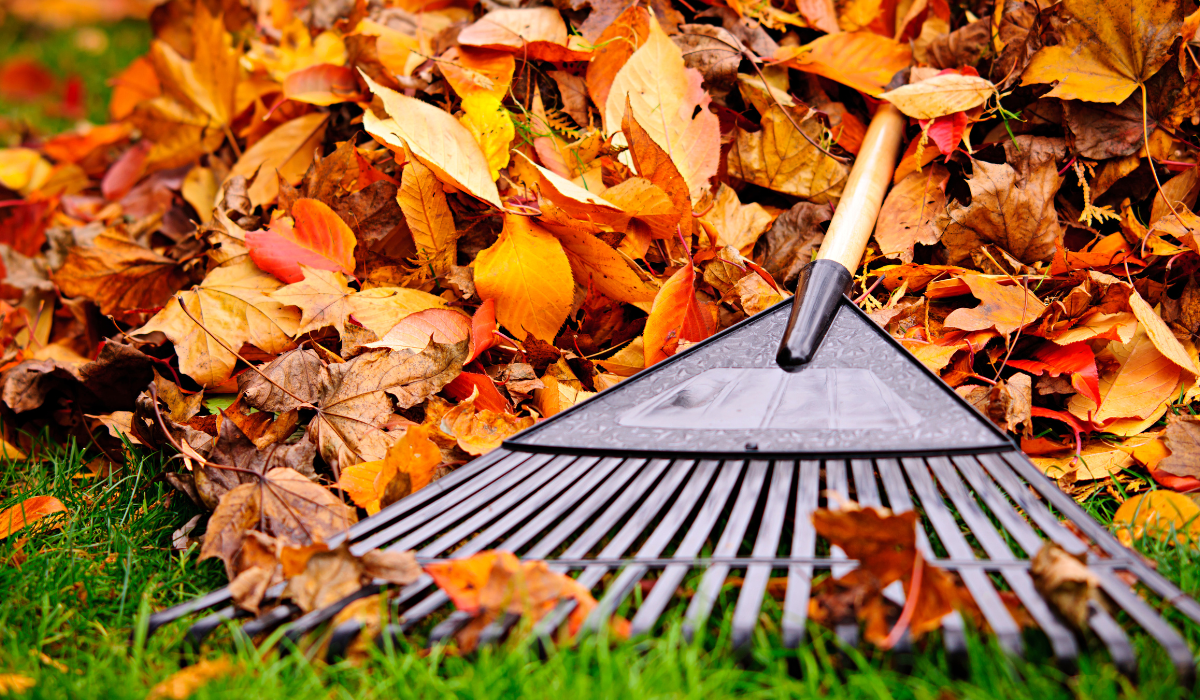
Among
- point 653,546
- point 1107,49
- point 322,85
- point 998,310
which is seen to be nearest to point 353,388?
point 653,546

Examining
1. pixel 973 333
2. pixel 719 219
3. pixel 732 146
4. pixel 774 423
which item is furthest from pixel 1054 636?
pixel 732 146

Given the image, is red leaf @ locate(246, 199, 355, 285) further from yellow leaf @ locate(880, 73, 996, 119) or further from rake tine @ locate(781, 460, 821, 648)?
yellow leaf @ locate(880, 73, 996, 119)

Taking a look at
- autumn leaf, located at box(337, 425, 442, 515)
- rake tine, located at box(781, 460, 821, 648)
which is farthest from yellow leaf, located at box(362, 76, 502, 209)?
rake tine, located at box(781, 460, 821, 648)

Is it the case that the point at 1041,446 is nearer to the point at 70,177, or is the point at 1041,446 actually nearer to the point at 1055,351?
the point at 1055,351

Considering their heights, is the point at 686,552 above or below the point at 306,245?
below

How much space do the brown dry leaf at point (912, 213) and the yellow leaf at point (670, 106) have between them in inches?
13.3

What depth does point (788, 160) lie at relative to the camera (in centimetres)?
150

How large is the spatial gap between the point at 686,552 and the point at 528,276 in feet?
1.95

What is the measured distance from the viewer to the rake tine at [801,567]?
0.75m

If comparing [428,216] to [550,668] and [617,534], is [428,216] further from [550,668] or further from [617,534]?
[550,668]

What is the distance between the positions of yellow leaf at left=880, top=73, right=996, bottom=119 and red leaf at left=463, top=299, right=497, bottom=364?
81 centimetres

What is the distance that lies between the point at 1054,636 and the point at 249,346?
125 centimetres

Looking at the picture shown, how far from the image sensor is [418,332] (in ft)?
4.26

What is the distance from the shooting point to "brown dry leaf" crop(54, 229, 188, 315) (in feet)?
5.24
